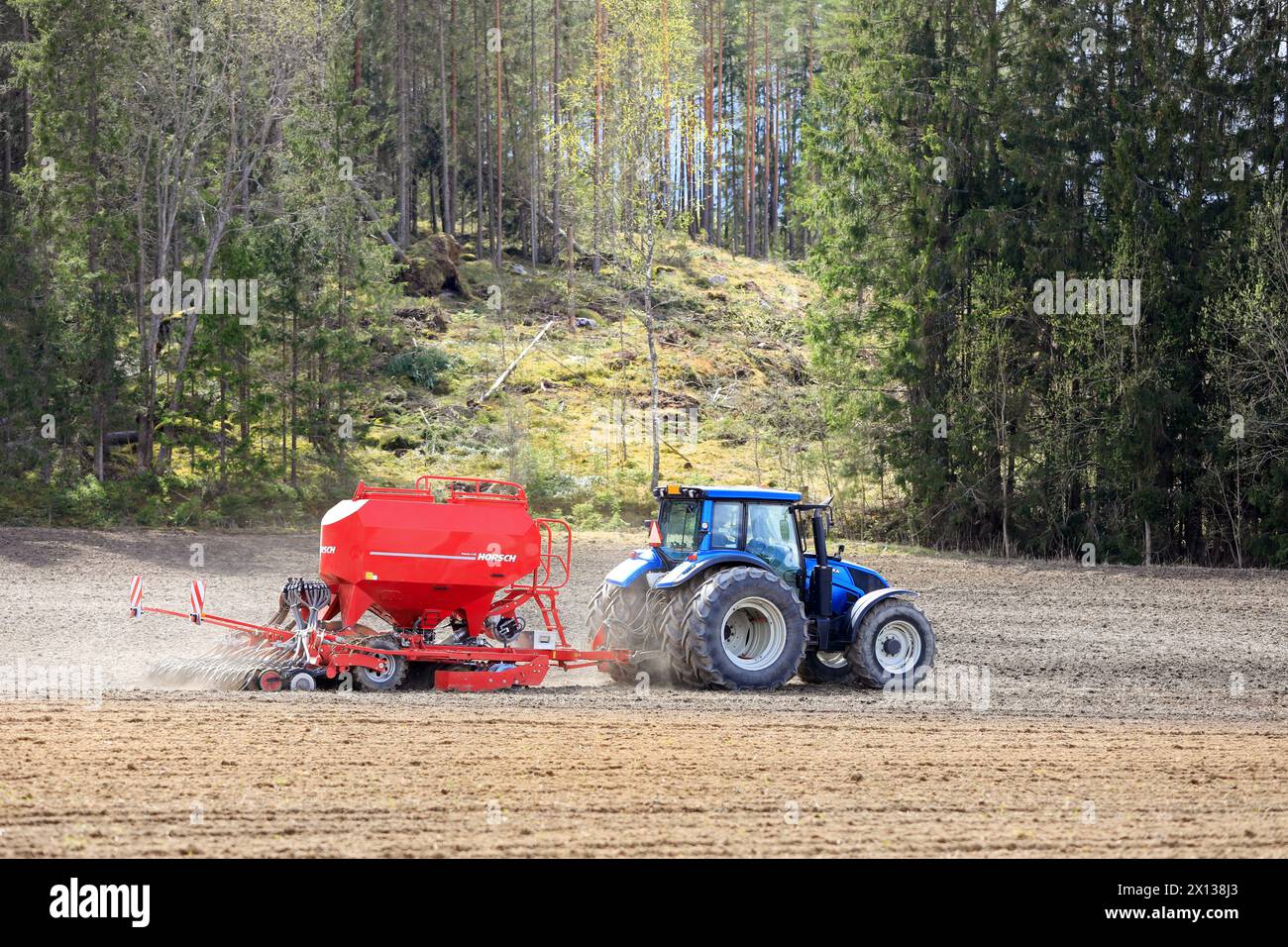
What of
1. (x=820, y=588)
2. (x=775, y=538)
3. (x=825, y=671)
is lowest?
(x=825, y=671)

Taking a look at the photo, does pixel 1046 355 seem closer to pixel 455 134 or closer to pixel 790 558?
pixel 790 558

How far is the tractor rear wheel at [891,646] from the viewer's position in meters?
13.7

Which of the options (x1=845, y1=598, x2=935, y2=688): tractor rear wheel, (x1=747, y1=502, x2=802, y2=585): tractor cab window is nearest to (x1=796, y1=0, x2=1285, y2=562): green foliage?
(x1=845, y1=598, x2=935, y2=688): tractor rear wheel

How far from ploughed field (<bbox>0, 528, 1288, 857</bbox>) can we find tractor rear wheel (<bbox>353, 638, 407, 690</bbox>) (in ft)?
1.26

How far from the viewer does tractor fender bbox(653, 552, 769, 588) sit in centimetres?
1316

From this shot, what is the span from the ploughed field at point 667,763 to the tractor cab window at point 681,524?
66.9 inches

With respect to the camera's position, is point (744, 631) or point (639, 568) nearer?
point (744, 631)

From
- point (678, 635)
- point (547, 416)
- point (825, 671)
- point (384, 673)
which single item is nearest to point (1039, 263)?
point (547, 416)

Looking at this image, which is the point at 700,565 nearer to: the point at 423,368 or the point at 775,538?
the point at 775,538

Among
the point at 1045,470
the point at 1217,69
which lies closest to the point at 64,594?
the point at 1045,470

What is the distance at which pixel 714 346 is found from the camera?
43.8 meters

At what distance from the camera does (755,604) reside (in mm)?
13258

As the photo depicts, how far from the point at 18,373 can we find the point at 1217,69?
28.1 meters

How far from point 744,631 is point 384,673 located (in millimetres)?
3808
